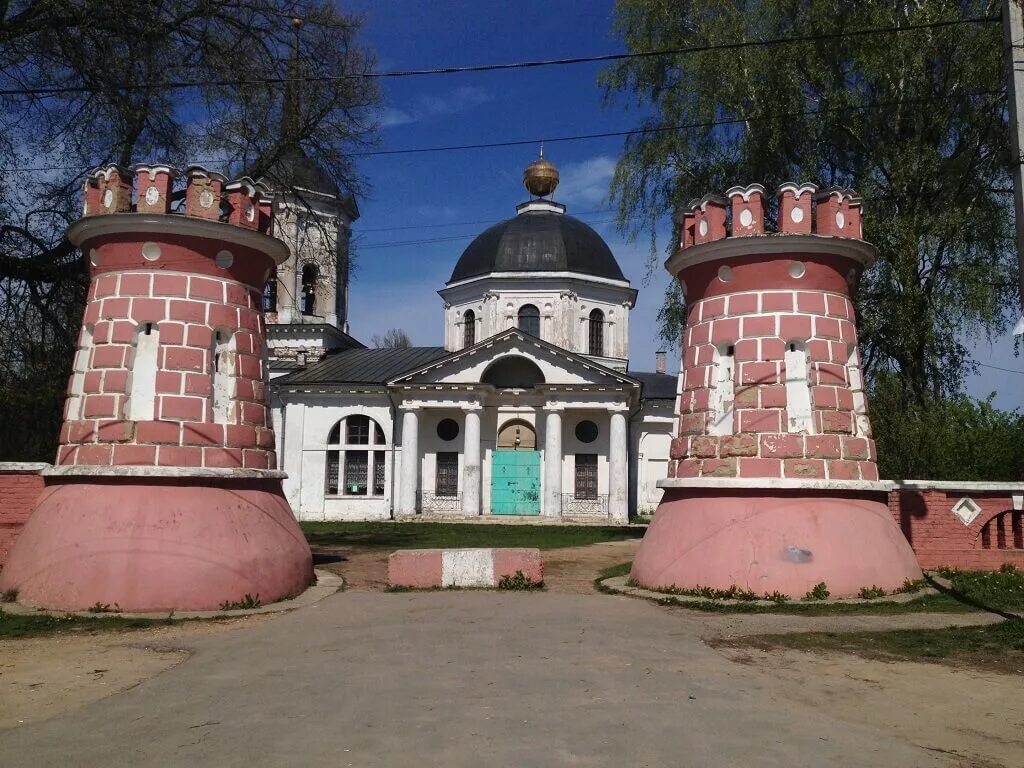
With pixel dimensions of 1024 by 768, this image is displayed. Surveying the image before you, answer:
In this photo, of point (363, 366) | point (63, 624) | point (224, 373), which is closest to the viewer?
point (63, 624)

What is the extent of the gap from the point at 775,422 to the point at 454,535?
13.4 meters

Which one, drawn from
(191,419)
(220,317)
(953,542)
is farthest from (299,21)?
(953,542)

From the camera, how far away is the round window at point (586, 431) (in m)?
32.0

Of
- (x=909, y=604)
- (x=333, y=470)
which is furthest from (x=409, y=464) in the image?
(x=909, y=604)

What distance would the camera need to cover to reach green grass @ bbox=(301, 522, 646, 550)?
64.8 ft

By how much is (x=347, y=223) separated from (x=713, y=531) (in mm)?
25528

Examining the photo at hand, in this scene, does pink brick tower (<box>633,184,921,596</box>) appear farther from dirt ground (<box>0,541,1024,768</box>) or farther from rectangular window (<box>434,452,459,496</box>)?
rectangular window (<box>434,452,459,496</box>)

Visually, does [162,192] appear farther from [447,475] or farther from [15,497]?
[447,475]

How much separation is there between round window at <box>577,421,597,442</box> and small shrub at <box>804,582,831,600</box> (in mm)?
21985

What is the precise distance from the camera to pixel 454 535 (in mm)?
22688

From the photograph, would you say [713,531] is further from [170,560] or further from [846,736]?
[170,560]

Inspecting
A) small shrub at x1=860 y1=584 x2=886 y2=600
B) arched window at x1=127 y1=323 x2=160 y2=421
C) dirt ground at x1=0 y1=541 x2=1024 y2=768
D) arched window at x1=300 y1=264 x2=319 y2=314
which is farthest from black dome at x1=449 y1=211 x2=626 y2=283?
dirt ground at x1=0 y1=541 x2=1024 y2=768

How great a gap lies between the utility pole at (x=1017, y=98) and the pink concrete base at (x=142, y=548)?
8688 mm

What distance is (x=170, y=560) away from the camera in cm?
949
